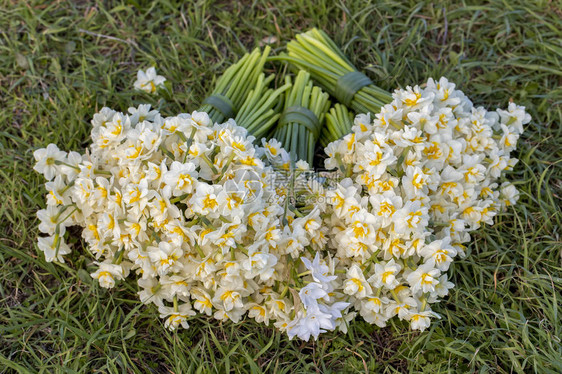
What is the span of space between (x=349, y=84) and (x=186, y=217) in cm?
94

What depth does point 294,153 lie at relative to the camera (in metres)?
2.00

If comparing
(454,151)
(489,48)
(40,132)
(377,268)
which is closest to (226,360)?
(377,268)

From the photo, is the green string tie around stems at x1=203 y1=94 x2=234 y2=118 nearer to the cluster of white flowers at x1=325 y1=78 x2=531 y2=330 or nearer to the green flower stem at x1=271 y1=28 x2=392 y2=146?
the green flower stem at x1=271 y1=28 x2=392 y2=146

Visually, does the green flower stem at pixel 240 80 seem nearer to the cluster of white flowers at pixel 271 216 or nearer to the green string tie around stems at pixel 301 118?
the green string tie around stems at pixel 301 118

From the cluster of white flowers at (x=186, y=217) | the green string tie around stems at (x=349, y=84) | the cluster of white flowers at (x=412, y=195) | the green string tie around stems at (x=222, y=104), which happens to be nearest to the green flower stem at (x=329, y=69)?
the green string tie around stems at (x=349, y=84)

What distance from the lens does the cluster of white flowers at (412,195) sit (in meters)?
1.59

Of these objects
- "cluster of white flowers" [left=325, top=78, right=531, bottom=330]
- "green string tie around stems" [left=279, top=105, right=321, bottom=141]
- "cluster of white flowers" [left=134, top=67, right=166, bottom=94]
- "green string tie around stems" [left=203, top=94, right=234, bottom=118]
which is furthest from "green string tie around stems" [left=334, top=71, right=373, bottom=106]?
"cluster of white flowers" [left=134, top=67, right=166, bottom=94]

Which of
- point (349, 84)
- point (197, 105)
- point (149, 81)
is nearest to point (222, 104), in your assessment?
point (197, 105)

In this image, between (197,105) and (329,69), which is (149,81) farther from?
(329,69)

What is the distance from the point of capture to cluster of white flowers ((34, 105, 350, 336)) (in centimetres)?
153

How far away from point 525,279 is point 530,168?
501 millimetres

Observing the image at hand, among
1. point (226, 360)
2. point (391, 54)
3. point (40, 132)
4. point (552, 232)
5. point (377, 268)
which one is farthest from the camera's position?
point (391, 54)

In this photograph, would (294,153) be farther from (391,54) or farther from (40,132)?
(40,132)

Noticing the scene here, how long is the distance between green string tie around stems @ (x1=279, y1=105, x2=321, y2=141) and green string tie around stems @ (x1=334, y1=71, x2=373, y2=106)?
0.18 meters
